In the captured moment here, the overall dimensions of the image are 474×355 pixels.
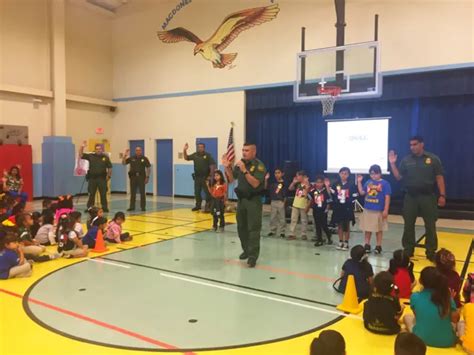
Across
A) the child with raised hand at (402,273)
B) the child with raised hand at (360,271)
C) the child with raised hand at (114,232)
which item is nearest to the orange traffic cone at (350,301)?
the child with raised hand at (360,271)

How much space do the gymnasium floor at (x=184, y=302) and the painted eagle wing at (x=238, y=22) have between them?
8.03m

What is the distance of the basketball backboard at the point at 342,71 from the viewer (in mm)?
9191

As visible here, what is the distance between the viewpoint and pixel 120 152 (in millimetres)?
16172

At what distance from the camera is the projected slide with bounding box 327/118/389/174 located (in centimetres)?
1027

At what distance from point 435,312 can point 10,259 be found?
4.66 m

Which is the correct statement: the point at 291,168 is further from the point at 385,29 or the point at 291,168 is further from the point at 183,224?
the point at 385,29

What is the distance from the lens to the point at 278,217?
7801 millimetres

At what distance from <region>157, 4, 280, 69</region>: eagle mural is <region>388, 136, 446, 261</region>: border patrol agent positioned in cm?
782

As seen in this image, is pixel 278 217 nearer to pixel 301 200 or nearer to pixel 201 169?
pixel 301 200

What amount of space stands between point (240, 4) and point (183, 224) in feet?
25.0

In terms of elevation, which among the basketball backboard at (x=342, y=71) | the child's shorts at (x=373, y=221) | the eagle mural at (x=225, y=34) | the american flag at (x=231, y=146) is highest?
the eagle mural at (x=225, y=34)

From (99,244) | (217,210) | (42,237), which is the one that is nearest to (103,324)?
(99,244)

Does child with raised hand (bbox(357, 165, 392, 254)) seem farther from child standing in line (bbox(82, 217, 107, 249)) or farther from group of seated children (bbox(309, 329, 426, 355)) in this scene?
group of seated children (bbox(309, 329, 426, 355))

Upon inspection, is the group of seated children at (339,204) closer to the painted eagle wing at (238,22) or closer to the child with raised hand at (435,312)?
the child with raised hand at (435,312)
